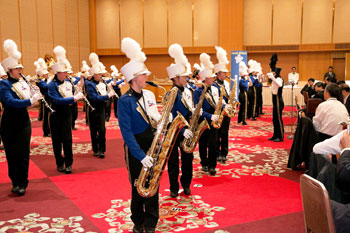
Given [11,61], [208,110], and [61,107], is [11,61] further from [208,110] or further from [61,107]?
[208,110]

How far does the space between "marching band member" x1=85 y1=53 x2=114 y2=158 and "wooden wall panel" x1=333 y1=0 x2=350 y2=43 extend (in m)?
15.6

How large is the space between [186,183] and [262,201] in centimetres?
109

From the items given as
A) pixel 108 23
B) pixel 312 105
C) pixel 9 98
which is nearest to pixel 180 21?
pixel 108 23

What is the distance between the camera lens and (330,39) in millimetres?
18500

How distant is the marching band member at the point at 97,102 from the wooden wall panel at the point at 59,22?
40.6 feet

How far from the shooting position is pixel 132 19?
21.2 metres

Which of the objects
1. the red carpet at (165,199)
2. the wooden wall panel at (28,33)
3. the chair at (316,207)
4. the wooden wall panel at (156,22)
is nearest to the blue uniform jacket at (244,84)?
the red carpet at (165,199)

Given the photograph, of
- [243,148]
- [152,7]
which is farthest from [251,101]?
[152,7]

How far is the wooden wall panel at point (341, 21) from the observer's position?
1812cm

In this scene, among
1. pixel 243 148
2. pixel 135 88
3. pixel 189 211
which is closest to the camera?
pixel 135 88

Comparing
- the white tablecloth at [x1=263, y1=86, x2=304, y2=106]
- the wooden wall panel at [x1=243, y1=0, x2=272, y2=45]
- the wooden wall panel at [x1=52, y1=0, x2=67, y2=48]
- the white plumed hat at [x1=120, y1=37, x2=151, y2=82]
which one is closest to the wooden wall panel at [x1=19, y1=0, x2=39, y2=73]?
the wooden wall panel at [x1=52, y1=0, x2=67, y2=48]

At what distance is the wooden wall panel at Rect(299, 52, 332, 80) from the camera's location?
18.8 m

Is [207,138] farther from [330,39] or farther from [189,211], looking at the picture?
[330,39]

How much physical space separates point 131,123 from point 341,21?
1837cm
